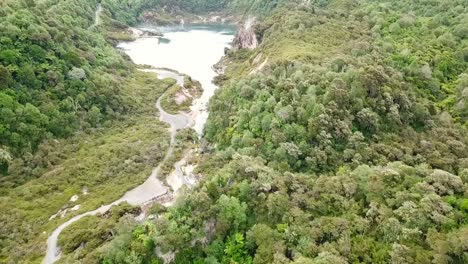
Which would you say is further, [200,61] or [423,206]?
[200,61]

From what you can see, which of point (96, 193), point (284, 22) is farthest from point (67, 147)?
point (284, 22)

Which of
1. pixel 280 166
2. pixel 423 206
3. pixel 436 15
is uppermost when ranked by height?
pixel 436 15

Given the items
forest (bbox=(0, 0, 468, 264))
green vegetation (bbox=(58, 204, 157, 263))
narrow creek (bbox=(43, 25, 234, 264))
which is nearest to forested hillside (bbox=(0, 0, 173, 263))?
forest (bbox=(0, 0, 468, 264))

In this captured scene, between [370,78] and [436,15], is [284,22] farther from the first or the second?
[370,78]

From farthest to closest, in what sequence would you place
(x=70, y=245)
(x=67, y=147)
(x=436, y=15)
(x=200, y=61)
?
(x=200, y=61)
(x=436, y=15)
(x=67, y=147)
(x=70, y=245)

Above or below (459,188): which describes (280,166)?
below

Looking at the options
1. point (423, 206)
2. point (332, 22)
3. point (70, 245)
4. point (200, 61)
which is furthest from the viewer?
point (200, 61)

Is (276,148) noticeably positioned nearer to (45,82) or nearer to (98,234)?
(98,234)
